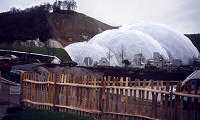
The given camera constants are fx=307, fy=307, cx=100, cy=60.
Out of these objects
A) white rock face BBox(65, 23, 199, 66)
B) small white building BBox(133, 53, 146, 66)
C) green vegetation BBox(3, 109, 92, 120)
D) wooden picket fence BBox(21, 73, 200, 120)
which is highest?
white rock face BBox(65, 23, 199, 66)

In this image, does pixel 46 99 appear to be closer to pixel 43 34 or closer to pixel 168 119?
pixel 168 119

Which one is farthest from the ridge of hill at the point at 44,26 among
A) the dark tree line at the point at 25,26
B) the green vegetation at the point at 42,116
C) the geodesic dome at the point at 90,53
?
the green vegetation at the point at 42,116

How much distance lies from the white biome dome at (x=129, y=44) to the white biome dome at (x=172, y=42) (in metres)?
7.83

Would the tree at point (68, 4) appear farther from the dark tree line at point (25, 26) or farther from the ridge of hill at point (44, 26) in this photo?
the dark tree line at point (25, 26)

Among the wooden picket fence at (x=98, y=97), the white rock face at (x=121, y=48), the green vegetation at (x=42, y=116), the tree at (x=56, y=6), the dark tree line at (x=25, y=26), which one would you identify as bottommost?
the green vegetation at (x=42, y=116)

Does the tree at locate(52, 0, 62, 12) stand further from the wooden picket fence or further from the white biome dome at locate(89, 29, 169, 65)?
the wooden picket fence

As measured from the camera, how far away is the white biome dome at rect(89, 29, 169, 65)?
161ft

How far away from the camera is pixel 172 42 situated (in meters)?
61.2

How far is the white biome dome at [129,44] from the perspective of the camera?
49.0 m

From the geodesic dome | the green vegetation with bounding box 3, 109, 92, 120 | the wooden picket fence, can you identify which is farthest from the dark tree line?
the green vegetation with bounding box 3, 109, 92, 120

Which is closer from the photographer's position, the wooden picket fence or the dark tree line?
the wooden picket fence

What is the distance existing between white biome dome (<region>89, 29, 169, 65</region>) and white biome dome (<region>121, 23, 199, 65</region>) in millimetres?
7829

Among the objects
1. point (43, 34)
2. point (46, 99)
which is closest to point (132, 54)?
point (43, 34)

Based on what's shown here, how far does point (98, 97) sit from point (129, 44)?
126 ft
